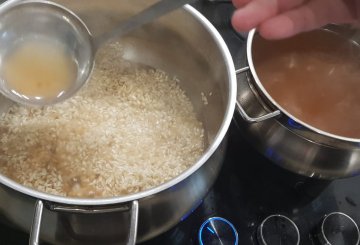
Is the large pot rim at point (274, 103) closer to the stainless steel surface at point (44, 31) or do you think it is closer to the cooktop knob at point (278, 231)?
the cooktop knob at point (278, 231)

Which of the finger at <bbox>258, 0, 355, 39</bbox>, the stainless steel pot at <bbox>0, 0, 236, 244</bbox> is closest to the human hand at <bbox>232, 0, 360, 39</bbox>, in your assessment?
the finger at <bbox>258, 0, 355, 39</bbox>

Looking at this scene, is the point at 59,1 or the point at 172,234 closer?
the point at 172,234

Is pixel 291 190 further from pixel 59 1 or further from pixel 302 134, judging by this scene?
pixel 59 1

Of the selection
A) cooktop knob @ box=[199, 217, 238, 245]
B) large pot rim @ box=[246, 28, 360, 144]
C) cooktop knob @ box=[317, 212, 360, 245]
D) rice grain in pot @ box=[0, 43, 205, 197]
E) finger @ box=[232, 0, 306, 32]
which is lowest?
cooktop knob @ box=[317, 212, 360, 245]

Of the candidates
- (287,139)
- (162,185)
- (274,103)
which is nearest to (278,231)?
(287,139)

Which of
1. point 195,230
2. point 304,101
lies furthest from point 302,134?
point 195,230

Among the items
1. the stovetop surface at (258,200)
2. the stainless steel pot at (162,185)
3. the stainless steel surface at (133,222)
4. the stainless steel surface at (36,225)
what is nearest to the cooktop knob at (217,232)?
the stovetop surface at (258,200)

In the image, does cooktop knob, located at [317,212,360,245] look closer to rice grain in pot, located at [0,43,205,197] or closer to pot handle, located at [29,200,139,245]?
rice grain in pot, located at [0,43,205,197]

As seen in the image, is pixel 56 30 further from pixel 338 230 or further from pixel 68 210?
pixel 338 230
